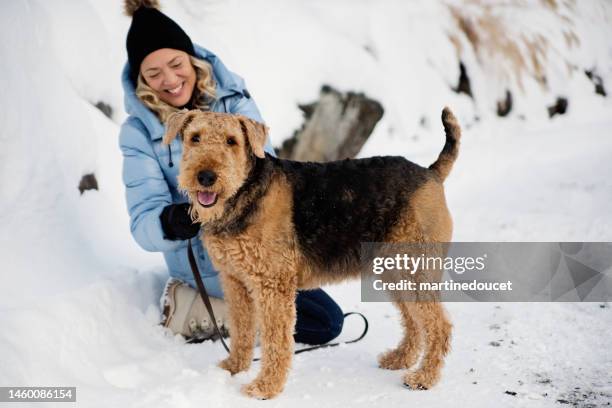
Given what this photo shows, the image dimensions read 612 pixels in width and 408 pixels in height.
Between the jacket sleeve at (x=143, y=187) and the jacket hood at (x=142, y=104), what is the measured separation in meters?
0.10

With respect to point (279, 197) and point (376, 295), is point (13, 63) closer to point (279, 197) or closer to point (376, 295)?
point (279, 197)

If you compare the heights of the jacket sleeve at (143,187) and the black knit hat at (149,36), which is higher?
the black knit hat at (149,36)

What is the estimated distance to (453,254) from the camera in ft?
15.3

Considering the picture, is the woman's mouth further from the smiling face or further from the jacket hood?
the jacket hood

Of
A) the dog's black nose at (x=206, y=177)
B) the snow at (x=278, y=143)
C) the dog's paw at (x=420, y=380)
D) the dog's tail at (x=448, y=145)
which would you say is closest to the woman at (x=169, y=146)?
the snow at (x=278, y=143)

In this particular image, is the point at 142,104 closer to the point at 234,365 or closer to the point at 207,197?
the point at 207,197

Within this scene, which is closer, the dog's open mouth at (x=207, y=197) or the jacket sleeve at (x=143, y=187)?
the dog's open mouth at (x=207, y=197)

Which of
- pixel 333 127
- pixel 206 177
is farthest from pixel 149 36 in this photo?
pixel 333 127

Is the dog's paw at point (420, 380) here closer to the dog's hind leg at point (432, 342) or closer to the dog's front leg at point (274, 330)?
the dog's hind leg at point (432, 342)

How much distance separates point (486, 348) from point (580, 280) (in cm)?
123

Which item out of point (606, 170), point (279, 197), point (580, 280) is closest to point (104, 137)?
point (279, 197)

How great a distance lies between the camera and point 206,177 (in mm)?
2371

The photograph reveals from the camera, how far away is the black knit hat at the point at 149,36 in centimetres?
321

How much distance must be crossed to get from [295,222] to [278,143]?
3.16 metres
